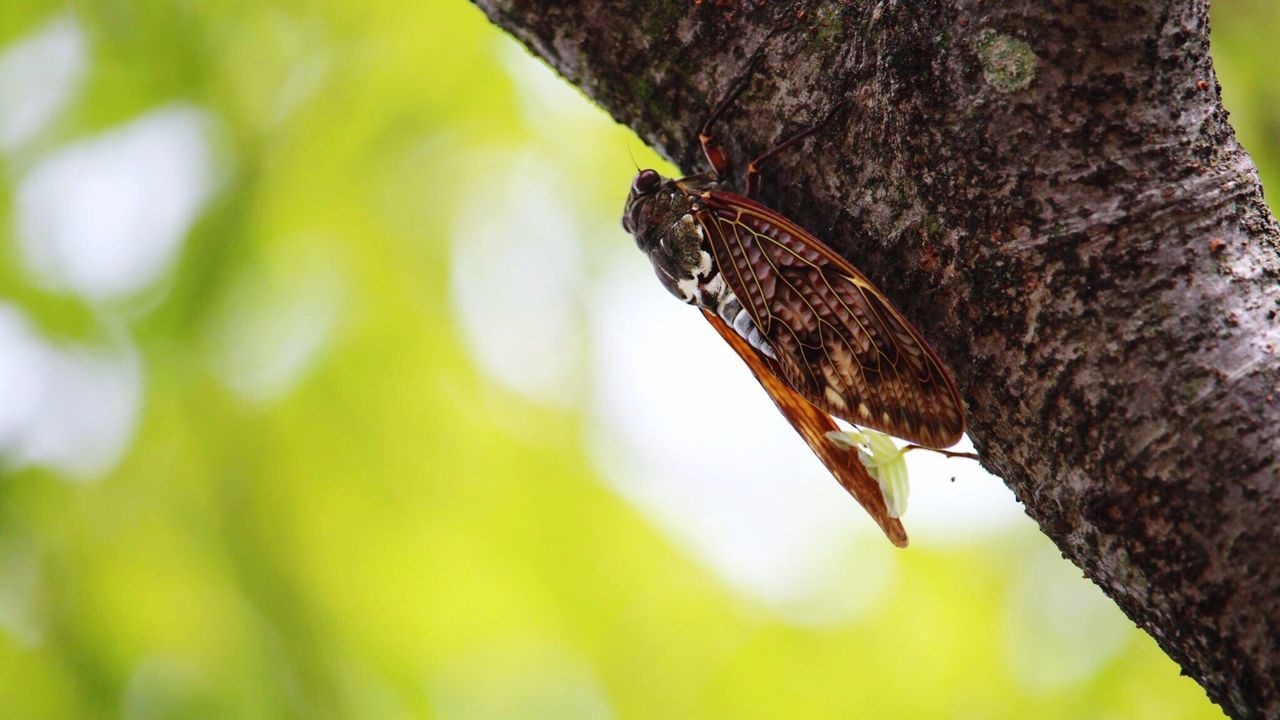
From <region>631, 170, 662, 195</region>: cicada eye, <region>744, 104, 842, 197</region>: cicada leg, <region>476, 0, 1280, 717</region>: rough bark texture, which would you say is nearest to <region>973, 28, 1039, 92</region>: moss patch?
<region>476, 0, 1280, 717</region>: rough bark texture

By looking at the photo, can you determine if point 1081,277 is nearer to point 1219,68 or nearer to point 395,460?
point 1219,68

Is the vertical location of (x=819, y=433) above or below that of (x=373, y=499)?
above

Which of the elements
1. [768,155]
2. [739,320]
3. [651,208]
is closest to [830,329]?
[739,320]

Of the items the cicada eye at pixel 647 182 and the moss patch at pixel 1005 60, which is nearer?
the moss patch at pixel 1005 60

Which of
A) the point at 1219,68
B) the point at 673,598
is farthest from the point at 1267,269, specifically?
the point at 673,598

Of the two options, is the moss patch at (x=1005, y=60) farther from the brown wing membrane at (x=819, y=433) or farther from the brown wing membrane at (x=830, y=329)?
the brown wing membrane at (x=819, y=433)

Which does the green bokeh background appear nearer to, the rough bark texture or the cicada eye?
the cicada eye

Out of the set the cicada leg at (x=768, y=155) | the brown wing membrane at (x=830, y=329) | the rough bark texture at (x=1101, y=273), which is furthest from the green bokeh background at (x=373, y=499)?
the rough bark texture at (x=1101, y=273)

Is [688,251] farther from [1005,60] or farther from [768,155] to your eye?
[1005,60]
